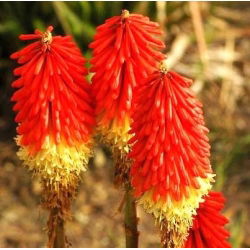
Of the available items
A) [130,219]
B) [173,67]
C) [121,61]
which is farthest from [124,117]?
[173,67]

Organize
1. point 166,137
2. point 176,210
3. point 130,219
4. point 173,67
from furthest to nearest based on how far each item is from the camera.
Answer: point 173,67
point 130,219
point 176,210
point 166,137

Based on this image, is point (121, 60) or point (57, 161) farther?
point (57, 161)

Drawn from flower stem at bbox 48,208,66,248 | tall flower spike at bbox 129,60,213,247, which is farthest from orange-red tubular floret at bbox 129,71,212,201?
flower stem at bbox 48,208,66,248

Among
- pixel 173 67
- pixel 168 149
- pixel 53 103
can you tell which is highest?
pixel 173 67

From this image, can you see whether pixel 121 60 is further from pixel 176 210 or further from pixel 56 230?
pixel 56 230

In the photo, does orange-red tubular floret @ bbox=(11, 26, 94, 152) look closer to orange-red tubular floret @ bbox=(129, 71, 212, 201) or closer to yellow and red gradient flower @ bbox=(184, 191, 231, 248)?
orange-red tubular floret @ bbox=(129, 71, 212, 201)

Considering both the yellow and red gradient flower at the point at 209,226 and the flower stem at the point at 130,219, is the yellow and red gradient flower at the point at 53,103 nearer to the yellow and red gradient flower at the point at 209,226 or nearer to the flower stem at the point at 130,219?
the flower stem at the point at 130,219

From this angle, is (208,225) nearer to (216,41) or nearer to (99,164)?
(99,164)
